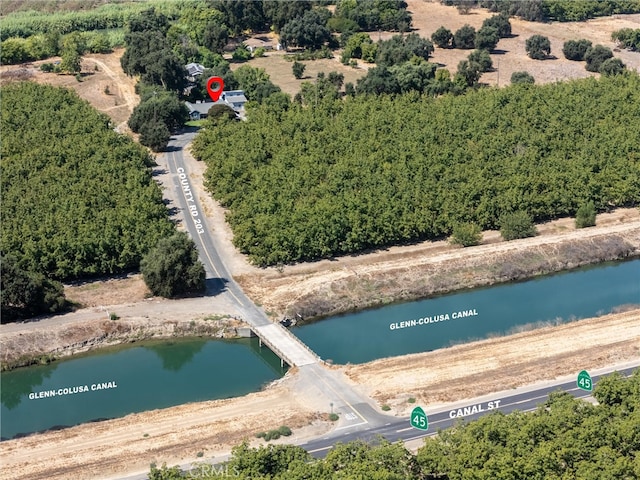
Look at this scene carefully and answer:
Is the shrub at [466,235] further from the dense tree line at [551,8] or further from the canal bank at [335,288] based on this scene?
the dense tree line at [551,8]

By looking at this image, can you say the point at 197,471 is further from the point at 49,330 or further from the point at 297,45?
the point at 297,45

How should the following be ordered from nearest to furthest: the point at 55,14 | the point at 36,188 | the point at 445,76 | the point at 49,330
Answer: the point at 49,330
the point at 36,188
the point at 445,76
the point at 55,14

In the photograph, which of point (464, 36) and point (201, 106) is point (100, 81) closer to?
point (201, 106)

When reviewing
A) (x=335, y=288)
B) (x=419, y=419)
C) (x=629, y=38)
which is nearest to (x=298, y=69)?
(x=629, y=38)

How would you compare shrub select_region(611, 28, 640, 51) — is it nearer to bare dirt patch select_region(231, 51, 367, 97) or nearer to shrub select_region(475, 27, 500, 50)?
shrub select_region(475, 27, 500, 50)

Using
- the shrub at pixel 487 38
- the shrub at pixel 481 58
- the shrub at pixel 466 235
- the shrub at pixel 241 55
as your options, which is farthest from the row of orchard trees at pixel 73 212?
the shrub at pixel 487 38

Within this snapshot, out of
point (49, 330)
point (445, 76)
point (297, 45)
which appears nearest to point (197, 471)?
point (49, 330)
